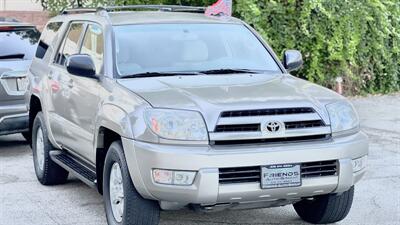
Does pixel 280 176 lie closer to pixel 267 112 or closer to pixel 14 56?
pixel 267 112

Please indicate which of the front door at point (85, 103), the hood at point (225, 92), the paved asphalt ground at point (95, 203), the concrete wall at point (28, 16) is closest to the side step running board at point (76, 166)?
the front door at point (85, 103)

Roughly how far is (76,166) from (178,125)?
1989mm

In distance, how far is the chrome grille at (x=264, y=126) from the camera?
189 inches

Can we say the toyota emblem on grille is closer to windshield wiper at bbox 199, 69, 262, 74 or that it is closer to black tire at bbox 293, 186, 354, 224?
black tire at bbox 293, 186, 354, 224

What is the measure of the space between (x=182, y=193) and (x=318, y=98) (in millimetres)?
1320

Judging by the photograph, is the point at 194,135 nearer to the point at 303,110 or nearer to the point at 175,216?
the point at 303,110

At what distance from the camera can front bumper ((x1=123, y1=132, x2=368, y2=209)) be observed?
4.70 m

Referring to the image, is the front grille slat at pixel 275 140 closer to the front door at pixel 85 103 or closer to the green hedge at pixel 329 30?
the front door at pixel 85 103

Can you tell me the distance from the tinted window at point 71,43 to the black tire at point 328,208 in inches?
107

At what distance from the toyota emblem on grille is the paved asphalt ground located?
52.3 inches

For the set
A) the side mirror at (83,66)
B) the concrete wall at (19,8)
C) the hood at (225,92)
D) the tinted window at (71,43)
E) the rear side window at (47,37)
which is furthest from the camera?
the concrete wall at (19,8)

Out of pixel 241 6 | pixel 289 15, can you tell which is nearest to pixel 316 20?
pixel 289 15

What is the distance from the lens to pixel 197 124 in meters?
4.79

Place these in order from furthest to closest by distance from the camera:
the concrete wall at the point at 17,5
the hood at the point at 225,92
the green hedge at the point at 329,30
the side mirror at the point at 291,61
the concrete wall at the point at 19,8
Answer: the concrete wall at the point at 17,5 → the concrete wall at the point at 19,8 → the green hedge at the point at 329,30 → the side mirror at the point at 291,61 → the hood at the point at 225,92
